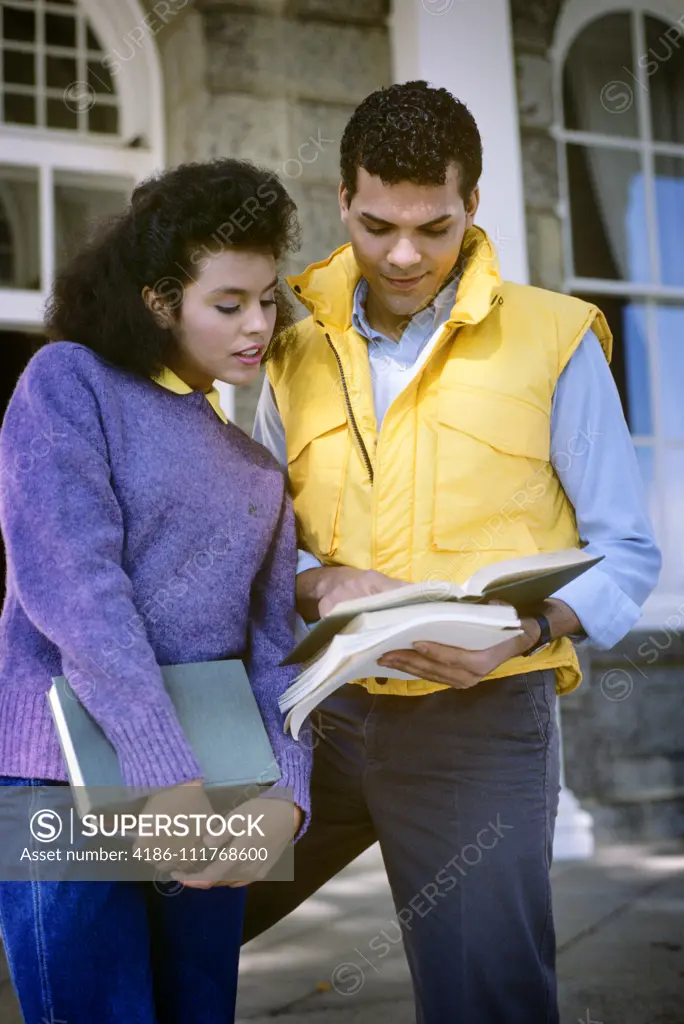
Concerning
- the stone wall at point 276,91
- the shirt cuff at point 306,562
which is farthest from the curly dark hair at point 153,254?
the stone wall at point 276,91

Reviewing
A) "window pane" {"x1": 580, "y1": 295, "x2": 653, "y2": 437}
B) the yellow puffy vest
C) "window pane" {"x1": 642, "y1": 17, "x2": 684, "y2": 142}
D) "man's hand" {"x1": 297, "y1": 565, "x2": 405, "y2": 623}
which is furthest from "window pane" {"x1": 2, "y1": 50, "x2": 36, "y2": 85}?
"man's hand" {"x1": 297, "y1": 565, "x2": 405, "y2": 623}

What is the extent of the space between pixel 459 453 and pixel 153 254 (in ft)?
1.82

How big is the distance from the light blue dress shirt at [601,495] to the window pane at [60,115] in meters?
3.18

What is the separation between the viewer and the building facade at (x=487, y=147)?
4.41m

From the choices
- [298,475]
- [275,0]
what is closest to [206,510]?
[298,475]

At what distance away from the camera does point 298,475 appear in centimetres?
195

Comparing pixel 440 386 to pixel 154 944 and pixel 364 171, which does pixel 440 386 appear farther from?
pixel 154 944

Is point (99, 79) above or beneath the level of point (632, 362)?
above

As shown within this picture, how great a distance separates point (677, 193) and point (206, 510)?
4.43 meters

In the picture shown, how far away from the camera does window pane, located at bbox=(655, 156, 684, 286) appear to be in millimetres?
5348

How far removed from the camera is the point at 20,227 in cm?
448

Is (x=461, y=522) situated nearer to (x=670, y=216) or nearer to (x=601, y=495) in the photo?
(x=601, y=495)

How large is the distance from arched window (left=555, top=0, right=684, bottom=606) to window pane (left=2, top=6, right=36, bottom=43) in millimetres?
2262

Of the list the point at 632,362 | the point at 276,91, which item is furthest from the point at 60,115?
the point at 632,362
